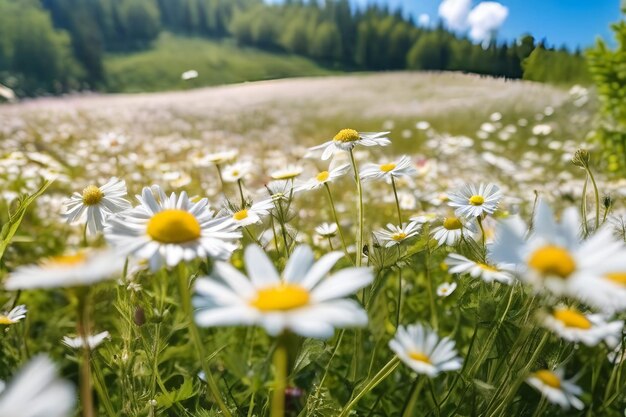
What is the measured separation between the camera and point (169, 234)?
56cm

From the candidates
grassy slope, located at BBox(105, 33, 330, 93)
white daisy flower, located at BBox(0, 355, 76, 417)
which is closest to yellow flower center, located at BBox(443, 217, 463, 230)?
white daisy flower, located at BBox(0, 355, 76, 417)

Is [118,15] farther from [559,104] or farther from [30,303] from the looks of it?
[30,303]

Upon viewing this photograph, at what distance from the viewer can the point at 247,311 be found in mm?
415

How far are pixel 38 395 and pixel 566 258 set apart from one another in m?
0.39

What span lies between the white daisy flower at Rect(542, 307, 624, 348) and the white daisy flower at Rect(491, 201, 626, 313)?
0.03m

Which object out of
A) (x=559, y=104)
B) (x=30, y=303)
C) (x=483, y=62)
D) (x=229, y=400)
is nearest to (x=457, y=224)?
(x=229, y=400)

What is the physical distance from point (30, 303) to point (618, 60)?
2751 mm

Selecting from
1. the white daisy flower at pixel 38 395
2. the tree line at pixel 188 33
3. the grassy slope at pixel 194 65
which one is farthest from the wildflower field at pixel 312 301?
the grassy slope at pixel 194 65

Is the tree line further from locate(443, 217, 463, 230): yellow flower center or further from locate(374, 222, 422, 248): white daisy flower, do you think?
locate(374, 222, 422, 248): white daisy flower

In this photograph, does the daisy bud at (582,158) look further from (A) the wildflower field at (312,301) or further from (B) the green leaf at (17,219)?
(B) the green leaf at (17,219)

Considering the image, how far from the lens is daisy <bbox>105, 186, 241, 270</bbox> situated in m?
0.53

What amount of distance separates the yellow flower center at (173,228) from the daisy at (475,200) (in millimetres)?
427

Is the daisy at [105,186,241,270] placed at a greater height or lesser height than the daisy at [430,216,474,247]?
greater

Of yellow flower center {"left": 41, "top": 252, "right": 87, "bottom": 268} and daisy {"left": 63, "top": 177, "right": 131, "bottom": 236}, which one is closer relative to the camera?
yellow flower center {"left": 41, "top": 252, "right": 87, "bottom": 268}
